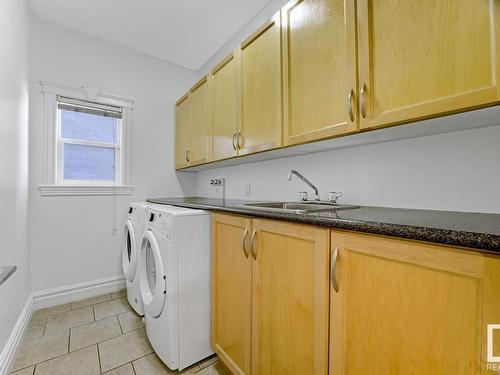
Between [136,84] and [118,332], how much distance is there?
2.54 metres

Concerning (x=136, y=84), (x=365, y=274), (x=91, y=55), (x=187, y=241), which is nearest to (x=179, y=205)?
(x=187, y=241)

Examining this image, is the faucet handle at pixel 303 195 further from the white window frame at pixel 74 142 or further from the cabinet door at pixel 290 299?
the white window frame at pixel 74 142

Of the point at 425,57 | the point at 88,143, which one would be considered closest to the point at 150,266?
the point at 88,143

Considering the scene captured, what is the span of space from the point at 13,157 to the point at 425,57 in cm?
239

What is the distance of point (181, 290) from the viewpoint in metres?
1.42

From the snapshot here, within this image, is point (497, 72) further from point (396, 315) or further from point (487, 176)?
point (396, 315)

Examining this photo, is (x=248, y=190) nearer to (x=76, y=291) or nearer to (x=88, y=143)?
(x=88, y=143)

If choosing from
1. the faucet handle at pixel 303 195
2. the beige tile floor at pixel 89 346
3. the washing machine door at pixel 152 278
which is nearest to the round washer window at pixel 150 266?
the washing machine door at pixel 152 278

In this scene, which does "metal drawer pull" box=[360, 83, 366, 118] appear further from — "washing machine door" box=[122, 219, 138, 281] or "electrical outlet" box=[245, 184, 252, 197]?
"washing machine door" box=[122, 219, 138, 281]

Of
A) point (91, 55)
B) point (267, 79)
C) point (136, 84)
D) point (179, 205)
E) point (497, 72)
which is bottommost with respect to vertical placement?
point (179, 205)

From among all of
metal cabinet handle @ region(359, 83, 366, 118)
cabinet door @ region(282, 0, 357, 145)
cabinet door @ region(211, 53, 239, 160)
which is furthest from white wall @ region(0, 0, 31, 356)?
metal cabinet handle @ region(359, 83, 366, 118)

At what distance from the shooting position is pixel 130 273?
2.10 m

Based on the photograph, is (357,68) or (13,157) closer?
(357,68)

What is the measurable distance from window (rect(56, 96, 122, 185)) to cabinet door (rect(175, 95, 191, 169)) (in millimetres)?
641
